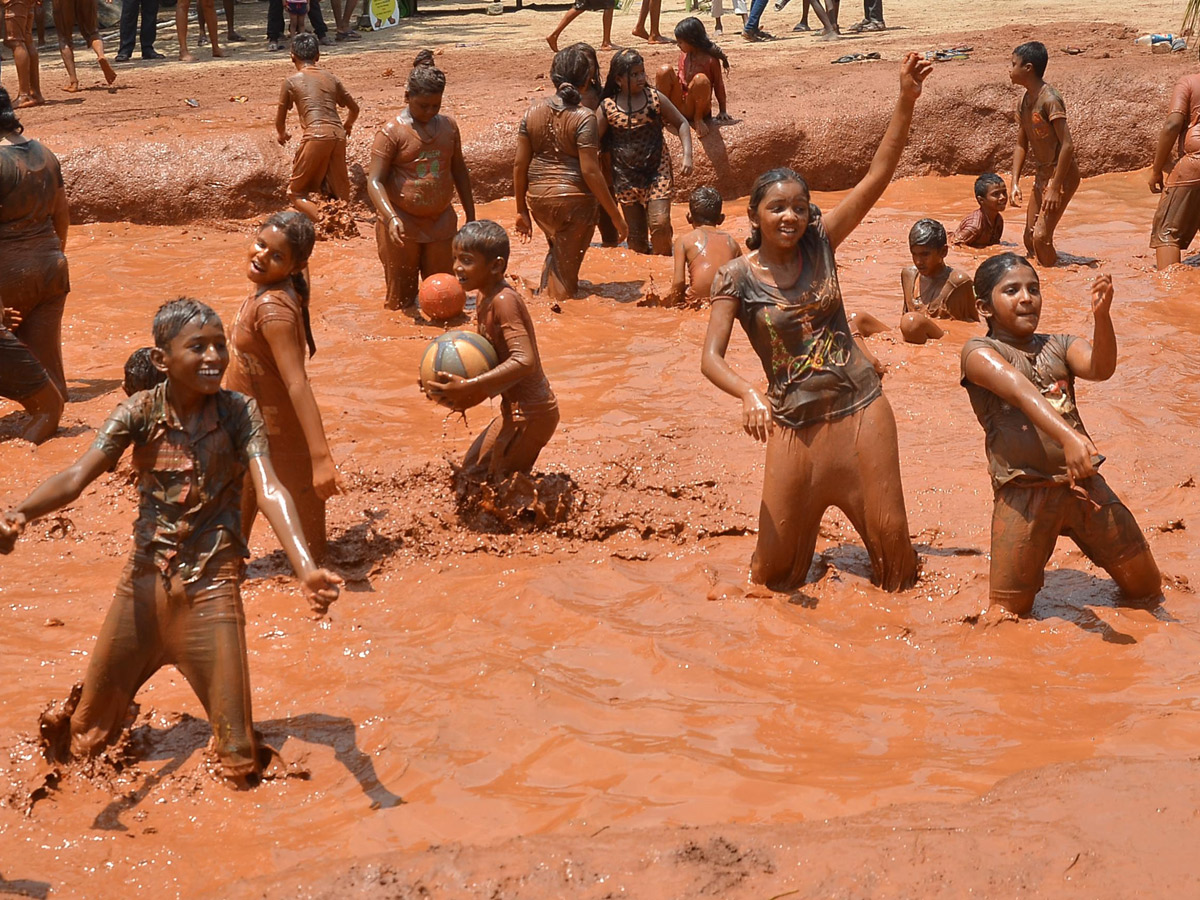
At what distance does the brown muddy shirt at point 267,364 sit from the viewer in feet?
17.9

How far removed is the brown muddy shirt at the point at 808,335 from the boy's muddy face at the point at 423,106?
441 cm

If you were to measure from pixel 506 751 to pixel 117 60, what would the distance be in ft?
53.2

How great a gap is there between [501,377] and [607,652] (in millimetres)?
1347

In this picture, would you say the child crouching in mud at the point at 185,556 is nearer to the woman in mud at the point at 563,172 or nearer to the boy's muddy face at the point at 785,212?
the boy's muddy face at the point at 785,212

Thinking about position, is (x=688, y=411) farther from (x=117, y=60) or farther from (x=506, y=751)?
(x=117, y=60)

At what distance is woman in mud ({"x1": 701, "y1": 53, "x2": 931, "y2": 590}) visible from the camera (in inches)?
210

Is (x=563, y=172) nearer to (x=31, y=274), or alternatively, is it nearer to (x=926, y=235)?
(x=926, y=235)

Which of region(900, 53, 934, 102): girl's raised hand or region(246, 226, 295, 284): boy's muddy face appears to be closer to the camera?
region(900, 53, 934, 102): girl's raised hand

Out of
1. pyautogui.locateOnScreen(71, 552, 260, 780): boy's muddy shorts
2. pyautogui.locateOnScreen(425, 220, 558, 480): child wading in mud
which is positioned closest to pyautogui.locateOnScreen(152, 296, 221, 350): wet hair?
pyautogui.locateOnScreen(71, 552, 260, 780): boy's muddy shorts

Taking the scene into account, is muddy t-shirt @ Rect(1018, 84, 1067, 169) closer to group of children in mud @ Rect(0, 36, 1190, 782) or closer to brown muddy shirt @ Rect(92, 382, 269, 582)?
group of children in mud @ Rect(0, 36, 1190, 782)

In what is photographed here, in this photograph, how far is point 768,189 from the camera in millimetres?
Answer: 5270

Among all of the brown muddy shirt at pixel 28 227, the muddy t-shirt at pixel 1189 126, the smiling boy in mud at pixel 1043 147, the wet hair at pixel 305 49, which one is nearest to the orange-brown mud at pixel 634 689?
the brown muddy shirt at pixel 28 227

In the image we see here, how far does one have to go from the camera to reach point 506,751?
4480mm

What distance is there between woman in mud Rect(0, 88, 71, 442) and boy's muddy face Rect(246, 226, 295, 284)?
8.51 ft
